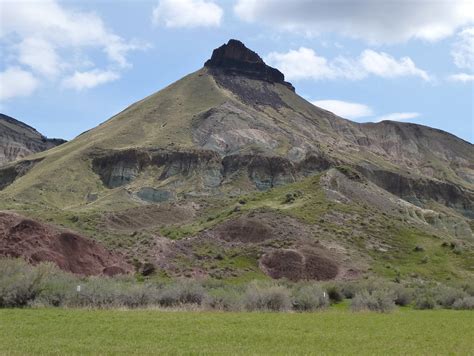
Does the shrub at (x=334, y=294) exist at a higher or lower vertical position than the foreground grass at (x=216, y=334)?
lower

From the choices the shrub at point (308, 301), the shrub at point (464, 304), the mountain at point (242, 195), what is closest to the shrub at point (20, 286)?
the shrub at point (308, 301)

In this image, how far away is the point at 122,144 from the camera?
148875 mm

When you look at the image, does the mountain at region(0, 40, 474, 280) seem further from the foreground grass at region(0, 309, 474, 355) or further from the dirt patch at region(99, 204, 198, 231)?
the foreground grass at region(0, 309, 474, 355)

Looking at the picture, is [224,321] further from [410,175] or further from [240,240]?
[410,175]

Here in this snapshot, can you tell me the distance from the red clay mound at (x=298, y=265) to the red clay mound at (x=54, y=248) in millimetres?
15827

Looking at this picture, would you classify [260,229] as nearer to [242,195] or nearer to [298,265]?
[298,265]

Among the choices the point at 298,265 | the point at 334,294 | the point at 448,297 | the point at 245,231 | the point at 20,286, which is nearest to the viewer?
the point at 20,286

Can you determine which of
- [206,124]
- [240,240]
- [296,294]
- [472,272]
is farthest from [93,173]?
[296,294]

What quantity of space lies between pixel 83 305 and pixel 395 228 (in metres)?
53.1

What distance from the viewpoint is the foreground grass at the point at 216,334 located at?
1758 centimetres

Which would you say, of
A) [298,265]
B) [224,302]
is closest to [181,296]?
[224,302]

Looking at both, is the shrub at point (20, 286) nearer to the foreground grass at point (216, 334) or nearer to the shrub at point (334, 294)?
the foreground grass at point (216, 334)

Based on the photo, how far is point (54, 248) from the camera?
53.0 meters

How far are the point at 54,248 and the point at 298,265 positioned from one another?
2606 cm
